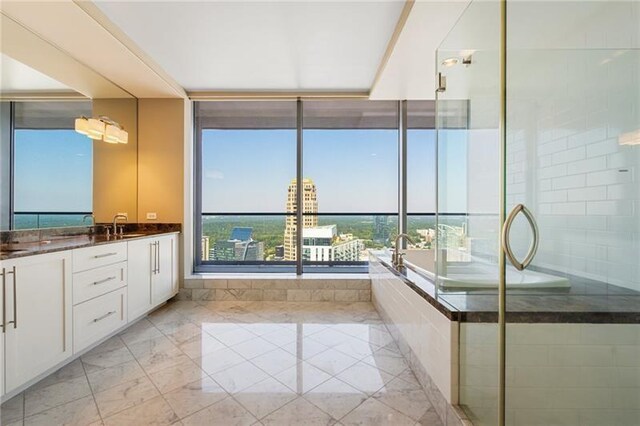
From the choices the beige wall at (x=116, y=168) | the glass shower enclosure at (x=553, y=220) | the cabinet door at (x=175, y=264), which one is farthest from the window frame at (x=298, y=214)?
the glass shower enclosure at (x=553, y=220)

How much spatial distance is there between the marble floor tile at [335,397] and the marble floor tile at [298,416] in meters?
0.04

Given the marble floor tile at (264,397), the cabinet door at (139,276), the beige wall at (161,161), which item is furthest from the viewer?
the beige wall at (161,161)

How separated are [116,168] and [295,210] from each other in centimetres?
217

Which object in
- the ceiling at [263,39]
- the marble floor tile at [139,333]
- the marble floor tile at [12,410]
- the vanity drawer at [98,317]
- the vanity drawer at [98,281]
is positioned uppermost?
the ceiling at [263,39]

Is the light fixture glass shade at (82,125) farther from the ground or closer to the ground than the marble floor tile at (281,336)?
farther from the ground

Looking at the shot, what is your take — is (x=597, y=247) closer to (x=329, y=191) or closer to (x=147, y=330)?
(x=329, y=191)

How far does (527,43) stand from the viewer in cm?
158

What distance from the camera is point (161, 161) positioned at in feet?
12.0

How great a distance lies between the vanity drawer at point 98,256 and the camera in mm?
2092

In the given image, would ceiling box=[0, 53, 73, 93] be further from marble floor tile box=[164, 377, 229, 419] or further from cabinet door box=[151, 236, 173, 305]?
marble floor tile box=[164, 377, 229, 419]

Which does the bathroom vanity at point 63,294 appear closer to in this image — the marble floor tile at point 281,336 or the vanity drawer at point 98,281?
the vanity drawer at point 98,281

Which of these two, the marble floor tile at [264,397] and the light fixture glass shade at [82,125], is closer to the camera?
the marble floor tile at [264,397]

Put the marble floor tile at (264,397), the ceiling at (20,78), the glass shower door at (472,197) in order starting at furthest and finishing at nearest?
1. the ceiling at (20,78)
2. the marble floor tile at (264,397)
3. the glass shower door at (472,197)

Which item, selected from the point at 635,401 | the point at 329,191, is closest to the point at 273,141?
the point at 329,191
